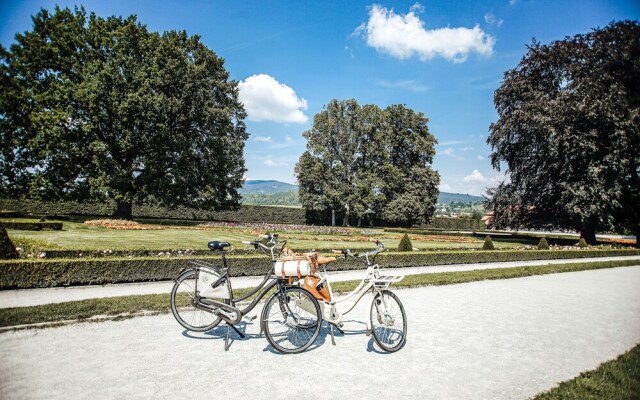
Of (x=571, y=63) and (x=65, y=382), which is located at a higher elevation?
(x=571, y=63)

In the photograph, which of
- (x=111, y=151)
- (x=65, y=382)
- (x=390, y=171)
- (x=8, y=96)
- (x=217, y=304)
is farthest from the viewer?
(x=390, y=171)

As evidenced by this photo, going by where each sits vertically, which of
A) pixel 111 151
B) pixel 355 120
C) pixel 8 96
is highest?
pixel 355 120

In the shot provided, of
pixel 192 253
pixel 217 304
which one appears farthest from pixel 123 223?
pixel 217 304

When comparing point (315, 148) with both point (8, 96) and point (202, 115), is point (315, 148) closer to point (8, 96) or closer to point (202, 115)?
point (202, 115)

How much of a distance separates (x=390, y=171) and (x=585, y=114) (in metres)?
20.1

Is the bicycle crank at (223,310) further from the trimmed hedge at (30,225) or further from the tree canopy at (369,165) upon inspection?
the tree canopy at (369,165)

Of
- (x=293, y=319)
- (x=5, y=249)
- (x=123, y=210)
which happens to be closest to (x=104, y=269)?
(x=5, y=249)

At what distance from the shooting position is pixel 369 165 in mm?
44969

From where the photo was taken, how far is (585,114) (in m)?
27.8

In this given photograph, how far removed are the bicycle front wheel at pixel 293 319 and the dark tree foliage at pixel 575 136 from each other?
29725mm

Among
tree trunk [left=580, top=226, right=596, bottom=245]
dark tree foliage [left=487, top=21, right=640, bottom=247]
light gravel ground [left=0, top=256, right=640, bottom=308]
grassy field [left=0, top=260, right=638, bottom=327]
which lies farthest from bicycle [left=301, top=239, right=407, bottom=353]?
tree trunk [left=580, top=226, right=596, bottom=245]

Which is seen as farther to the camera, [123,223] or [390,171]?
[390,171]

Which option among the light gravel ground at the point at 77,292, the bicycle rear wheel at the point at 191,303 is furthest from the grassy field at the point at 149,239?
the bicycle rear wheel at the point at 191,303

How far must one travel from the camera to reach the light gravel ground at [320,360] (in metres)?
3.74
